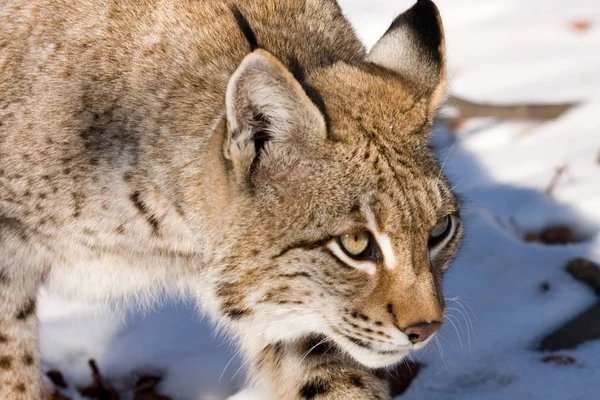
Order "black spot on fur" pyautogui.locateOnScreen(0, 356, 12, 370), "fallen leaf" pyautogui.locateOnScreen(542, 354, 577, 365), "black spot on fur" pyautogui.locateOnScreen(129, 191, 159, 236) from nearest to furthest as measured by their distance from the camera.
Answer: "black spot on fur" pyautogui.locateOnScreen(129, 191, 159, 236) → "black spot on fur" pyautogui.locateOnScreen(0, 356, 12, 370) → "fallen leaf" pyautogui.locateOnScreen(542, 354, 577, 365)

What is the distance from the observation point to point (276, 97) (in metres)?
3.35

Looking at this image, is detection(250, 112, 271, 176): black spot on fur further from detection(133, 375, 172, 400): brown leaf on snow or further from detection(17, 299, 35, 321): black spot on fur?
detection(133, 375, 172, 400): brown leaf on snow

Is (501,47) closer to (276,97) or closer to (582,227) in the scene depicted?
(582,227)

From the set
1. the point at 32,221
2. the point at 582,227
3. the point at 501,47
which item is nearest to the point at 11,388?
the point at 32,221

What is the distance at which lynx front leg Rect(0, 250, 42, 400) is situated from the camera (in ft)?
13.2

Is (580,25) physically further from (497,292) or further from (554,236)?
(497,292)

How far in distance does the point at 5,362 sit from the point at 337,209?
153 centimetres

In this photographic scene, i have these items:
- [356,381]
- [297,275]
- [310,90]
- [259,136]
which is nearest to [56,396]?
[356,381]

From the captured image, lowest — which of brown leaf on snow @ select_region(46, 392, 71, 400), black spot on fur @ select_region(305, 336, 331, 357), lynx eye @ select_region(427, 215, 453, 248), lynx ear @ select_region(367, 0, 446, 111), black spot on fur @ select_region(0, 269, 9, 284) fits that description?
brown leaf on snow @ select_region(46, 392, 71, 400)

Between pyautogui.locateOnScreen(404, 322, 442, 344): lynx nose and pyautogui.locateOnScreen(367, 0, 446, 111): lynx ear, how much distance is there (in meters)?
0.81

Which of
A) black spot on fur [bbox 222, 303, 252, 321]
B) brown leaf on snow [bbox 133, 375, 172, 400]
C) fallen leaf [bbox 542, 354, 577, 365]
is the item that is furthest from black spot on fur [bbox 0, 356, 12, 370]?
fallen leaf [bbox 542, 354, 577, 365]

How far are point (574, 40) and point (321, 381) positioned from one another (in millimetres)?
4503

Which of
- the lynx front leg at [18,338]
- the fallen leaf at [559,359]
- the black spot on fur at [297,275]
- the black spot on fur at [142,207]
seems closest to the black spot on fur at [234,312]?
the black spot on fur at [297,275]

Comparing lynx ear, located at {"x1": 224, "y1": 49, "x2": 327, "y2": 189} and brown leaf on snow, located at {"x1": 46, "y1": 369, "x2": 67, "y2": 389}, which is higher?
lynx ear, located at {"x1": 224, "y1": 49, "x2": 327, "y2": 189}
